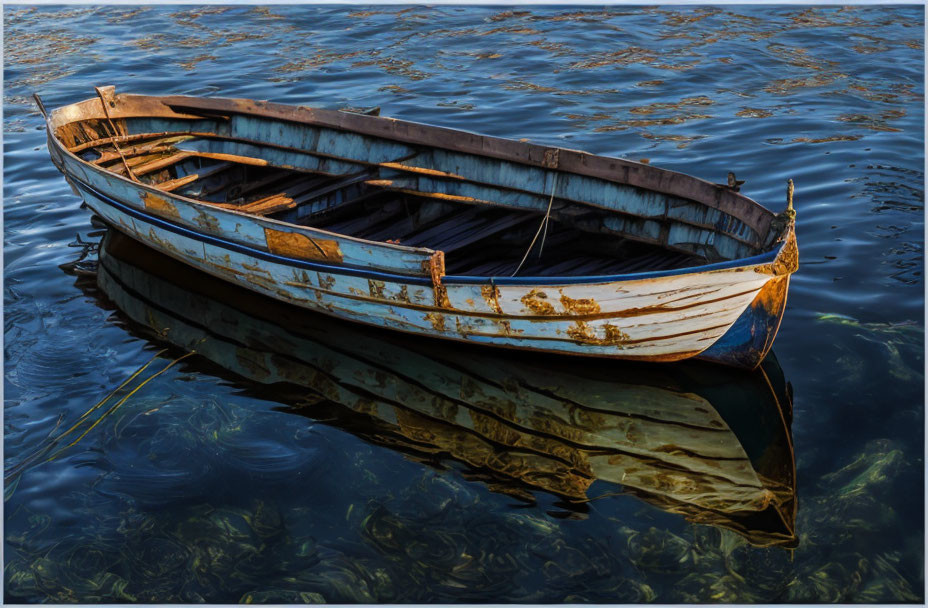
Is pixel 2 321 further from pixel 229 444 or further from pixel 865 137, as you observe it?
pixel 865 137

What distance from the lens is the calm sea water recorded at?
19.5 ft

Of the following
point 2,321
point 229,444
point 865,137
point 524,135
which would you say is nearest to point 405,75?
point 524,135

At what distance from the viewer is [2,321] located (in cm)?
927

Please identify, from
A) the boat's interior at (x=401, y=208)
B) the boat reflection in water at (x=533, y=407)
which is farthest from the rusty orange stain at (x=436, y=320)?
the boat's interior at (x=401, y=208)

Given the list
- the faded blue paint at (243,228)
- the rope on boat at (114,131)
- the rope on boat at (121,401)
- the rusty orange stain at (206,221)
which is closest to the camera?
the rope on boat at (121,401)

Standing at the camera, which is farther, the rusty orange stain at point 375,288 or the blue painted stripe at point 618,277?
the rusty orange stain at point 375,288

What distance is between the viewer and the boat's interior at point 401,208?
347 inches

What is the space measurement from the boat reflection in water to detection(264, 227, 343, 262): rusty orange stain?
3.17 ft

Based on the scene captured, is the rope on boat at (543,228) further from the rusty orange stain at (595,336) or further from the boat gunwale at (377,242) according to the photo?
the rusty orange stain at (595,336)

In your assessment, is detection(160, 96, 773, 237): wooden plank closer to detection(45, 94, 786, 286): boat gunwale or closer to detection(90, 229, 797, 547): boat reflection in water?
detection(45, 94, 786, 286): boat gunwale

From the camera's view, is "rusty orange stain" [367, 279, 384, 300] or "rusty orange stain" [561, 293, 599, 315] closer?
"rusty orange stain" [561, 293, 599, 315]

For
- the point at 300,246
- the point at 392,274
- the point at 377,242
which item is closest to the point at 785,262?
the point at 392,274

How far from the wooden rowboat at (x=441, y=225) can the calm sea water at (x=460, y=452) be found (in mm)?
740

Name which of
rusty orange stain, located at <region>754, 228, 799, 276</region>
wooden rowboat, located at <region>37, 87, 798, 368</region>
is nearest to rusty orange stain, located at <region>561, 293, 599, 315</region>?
wooden rowboat, located at <region>37, 87, 798, 368</region>
